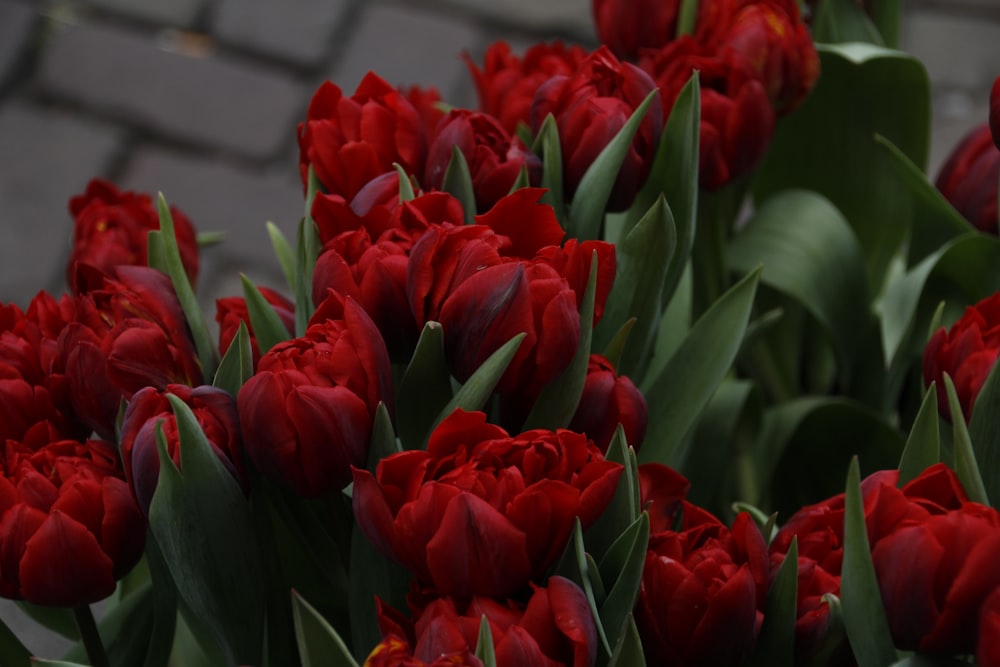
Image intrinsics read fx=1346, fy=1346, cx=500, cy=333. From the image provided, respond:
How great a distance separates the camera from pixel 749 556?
419 millimetres

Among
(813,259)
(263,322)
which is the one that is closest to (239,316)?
(263,322)

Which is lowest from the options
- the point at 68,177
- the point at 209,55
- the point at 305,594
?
the point at 68,177

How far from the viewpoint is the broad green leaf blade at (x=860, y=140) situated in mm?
757

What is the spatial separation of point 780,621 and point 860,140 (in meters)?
0.46

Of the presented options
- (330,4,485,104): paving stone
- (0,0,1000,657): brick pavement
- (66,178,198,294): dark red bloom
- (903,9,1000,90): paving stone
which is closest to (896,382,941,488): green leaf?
(66,178,198,294): dark red bloom

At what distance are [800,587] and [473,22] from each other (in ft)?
6.49

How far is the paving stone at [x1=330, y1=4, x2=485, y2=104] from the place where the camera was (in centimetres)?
219

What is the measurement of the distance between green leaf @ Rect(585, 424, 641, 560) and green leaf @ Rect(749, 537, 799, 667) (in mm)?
50

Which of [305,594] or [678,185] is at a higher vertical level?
[678,185]

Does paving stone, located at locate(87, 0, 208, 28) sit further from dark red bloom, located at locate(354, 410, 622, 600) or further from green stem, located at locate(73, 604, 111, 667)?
dark red bloom, located at locate(354, 410, 622, 600)

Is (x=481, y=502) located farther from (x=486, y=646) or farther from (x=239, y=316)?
(x=239, y=316)

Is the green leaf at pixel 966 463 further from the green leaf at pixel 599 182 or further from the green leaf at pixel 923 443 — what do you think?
the green leaf at pixel 599 182

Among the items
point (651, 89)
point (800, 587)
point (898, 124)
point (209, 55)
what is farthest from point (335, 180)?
point (209, 55)

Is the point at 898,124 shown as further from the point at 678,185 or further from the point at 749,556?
the point at 749,556
